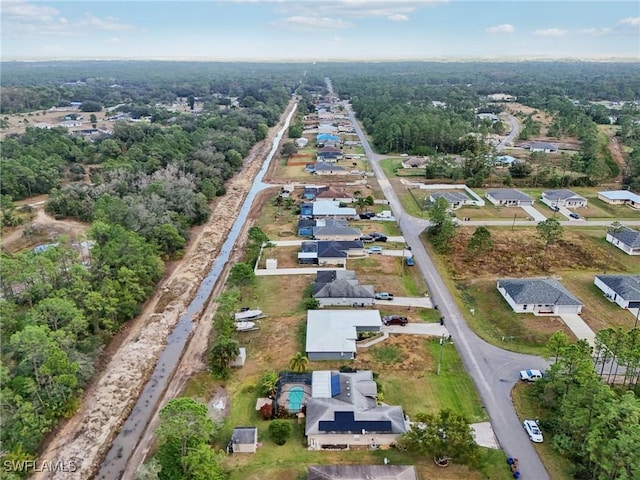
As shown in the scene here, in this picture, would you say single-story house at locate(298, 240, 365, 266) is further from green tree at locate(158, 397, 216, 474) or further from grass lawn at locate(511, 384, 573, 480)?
green tree at locate(158, 397, 216, 474)

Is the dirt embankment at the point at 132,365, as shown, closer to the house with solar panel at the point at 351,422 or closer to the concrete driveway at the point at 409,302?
the house with solar panel at the point at 351,422

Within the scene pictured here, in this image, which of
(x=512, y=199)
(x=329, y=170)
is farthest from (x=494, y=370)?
(x=329, y=170)

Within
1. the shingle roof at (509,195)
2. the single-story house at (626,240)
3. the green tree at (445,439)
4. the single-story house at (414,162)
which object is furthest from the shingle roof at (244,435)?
the single-story house at (414,162)

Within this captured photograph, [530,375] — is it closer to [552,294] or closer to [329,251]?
[552,294]

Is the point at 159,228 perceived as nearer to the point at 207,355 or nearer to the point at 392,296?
the point at 207,355

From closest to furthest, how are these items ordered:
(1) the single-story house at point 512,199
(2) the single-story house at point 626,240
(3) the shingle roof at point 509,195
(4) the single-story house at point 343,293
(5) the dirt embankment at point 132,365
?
(5) the dirt embankment at point 132,365, (4) the single-story house at point 343,293, (2) the single-story house at point 626,240, (1) the single-story house at point 512,199, (3) the shingle roof at point 509,195

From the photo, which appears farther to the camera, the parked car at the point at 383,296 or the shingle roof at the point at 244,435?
the parked car at the point at 383,296
